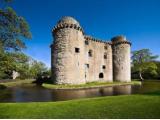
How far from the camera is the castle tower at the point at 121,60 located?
38.4 m

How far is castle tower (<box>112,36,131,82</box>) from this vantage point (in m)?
38.4

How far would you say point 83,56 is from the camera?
30109 millimetres

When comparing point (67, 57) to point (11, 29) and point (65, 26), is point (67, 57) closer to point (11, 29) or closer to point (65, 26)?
point (65, 26)

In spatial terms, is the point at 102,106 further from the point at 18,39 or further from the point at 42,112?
the point at 18,39

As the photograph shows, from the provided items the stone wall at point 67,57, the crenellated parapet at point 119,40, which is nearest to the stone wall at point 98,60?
the crenellated parapet at point 119,40

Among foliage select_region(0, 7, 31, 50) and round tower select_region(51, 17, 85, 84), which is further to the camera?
round tower select_region(51, 17, 85, 84)

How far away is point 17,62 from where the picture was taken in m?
13.3

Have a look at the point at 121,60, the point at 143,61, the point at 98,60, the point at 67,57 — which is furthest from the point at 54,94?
the point at 143,61

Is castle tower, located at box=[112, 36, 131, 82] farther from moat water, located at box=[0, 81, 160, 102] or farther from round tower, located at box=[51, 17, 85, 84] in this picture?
moat water, located at box=[0, 81, 160, 102]

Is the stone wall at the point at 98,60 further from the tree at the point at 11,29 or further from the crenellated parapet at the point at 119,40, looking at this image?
the tree at the point at 11,29

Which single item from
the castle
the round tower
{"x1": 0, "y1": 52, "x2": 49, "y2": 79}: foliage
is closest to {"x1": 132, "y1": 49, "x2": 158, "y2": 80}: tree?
the castle

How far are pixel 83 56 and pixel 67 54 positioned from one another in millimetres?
3815

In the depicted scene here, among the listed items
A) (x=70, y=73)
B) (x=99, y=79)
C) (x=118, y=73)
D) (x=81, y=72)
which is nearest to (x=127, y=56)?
(x=118, y=73)

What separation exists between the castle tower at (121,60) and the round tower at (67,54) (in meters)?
12.5
